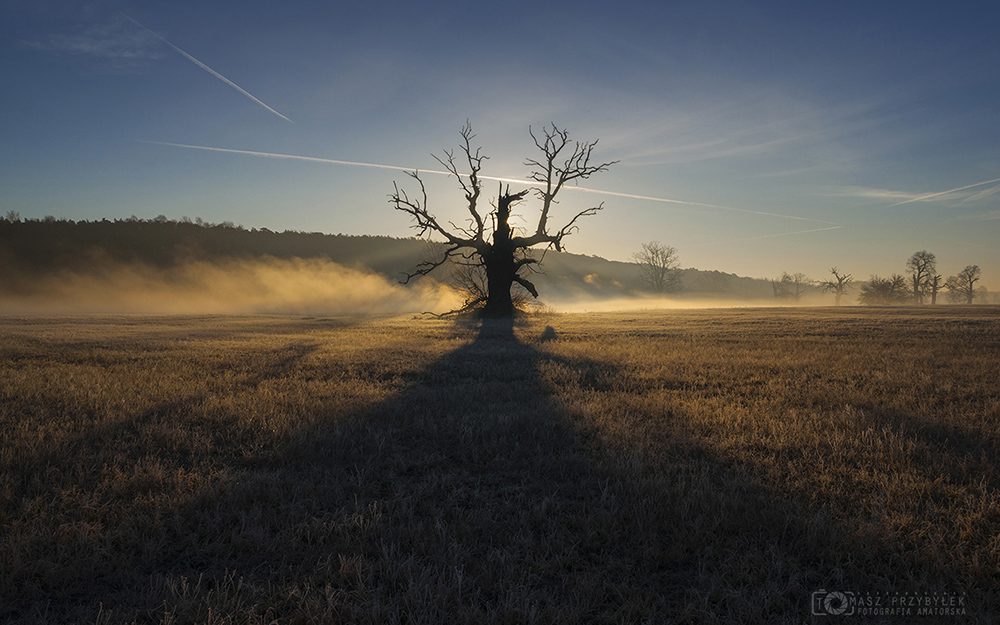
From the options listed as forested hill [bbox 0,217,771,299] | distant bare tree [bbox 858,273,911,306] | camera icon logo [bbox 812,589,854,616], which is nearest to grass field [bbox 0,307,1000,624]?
camera icon logo [bbox 812,589,854,616]

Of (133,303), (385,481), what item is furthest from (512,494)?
(133,303)

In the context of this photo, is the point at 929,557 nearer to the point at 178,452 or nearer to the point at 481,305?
the point at 178,452

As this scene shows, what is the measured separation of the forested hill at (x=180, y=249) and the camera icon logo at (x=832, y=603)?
5278 cm

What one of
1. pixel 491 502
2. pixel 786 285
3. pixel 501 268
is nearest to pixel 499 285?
pixel 501 268

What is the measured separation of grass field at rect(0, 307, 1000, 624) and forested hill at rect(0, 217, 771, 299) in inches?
1940

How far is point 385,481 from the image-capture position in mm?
4039

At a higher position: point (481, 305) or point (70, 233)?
point (70, 233)

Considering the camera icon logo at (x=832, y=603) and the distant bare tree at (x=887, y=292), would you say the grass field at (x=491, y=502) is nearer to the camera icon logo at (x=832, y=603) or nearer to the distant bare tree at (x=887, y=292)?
the camera icon logo at (x=832, y=603)

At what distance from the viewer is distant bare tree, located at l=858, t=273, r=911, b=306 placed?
300 ft

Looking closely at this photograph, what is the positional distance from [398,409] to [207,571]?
11.4ft

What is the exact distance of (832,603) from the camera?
8.29ft

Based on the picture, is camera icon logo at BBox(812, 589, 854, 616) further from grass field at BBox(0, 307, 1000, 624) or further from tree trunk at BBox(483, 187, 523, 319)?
tree trunk at BBox(483, 187, 523, 319)

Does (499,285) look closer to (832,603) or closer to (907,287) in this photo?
(832,603)

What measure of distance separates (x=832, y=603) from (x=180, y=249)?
10494 cm
